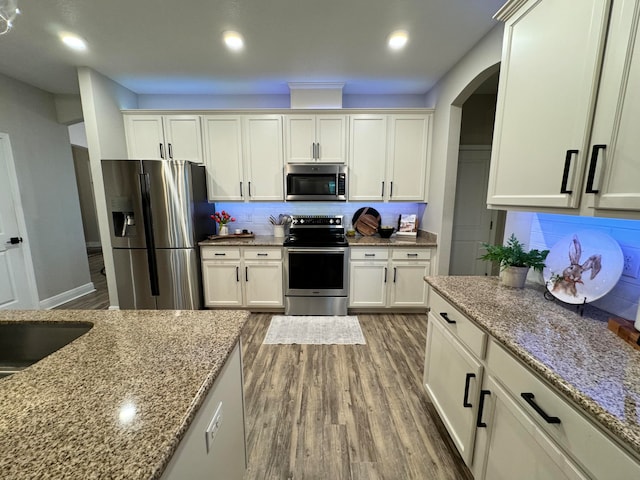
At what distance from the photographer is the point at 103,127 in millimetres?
2938

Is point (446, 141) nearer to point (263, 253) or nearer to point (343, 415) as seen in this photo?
→ point (263, 253)

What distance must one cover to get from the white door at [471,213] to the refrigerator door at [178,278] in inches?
142

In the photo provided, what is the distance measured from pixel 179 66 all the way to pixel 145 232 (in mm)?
1874

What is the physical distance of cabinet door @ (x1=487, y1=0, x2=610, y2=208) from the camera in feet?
3.34

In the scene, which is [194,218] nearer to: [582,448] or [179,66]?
[179,66]

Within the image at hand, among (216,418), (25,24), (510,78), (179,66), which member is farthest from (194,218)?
(510,78)

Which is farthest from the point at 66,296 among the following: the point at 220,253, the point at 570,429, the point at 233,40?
the point at 570,429

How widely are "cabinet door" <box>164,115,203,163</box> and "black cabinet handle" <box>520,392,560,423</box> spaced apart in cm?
368

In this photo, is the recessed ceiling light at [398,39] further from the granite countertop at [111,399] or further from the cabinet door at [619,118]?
the granite countertop at [111,399]

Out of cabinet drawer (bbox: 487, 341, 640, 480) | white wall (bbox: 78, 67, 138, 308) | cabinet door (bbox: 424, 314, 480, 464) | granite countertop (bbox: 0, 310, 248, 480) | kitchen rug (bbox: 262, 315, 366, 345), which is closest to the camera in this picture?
granite countertop (bbox: 0, 310, 248, 480)

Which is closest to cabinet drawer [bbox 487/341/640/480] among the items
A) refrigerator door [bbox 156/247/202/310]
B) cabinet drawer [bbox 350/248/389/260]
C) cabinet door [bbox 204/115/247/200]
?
cabinet drawer [bbox 350/248/389/260]

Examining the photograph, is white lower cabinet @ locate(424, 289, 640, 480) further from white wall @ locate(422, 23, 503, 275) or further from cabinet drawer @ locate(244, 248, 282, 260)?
cabinet drawer @ locate(244, 248, 282, 260)

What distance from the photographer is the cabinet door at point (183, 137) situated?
127 inches

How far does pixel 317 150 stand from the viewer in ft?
10.8
